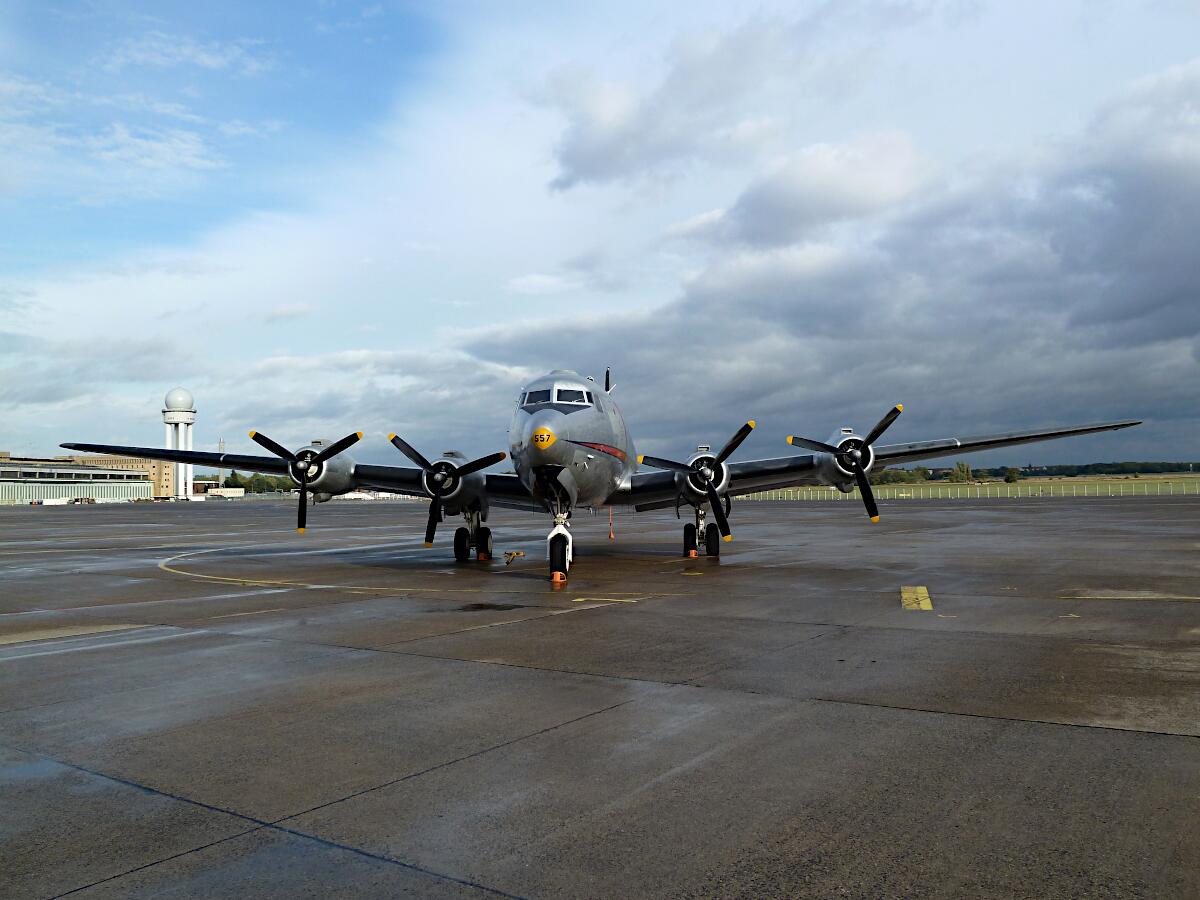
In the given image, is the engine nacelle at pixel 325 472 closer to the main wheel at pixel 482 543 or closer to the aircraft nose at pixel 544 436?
the main wheel at pixel 482 543

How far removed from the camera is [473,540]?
24.8m

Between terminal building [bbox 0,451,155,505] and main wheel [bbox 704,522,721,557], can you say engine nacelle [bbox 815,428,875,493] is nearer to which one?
main wheel [bbox 704,522,721,557]

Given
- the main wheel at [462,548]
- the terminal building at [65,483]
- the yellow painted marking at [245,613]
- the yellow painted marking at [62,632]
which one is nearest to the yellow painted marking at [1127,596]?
the yellow painted marking at [245,613]

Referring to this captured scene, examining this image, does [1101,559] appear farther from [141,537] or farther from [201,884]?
[141,537]

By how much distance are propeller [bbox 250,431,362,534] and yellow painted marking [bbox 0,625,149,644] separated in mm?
10455

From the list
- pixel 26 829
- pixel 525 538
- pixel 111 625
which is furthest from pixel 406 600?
pixel 525 538

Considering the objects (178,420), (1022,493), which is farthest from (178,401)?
(1022,493)

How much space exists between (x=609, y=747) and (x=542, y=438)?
40.3ft

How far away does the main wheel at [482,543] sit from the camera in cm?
2458

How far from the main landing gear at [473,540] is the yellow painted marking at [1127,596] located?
49.9 ft

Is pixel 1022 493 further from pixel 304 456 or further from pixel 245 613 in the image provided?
pixel 245 613

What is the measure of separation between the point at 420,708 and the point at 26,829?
11.0 ft

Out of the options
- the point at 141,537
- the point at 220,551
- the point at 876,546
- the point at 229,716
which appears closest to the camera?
the point at 229,716

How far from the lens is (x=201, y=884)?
172 inches
